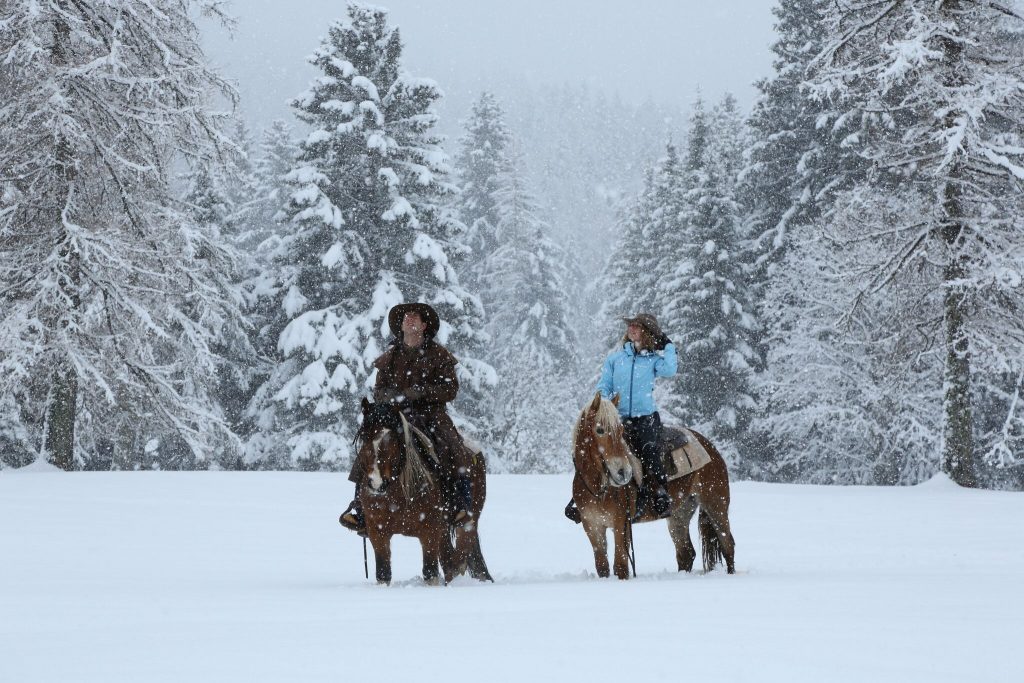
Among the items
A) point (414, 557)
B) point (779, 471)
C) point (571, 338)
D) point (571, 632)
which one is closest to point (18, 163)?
point (414, 557)

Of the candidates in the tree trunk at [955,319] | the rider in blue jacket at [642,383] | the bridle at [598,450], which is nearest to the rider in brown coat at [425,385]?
the bridle at [598,450]

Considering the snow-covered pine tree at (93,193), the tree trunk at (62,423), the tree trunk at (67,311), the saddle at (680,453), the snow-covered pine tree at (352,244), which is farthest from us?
the snow-covered pine tree at (352,244)

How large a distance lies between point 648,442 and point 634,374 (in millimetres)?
644

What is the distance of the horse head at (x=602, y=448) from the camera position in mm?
8258

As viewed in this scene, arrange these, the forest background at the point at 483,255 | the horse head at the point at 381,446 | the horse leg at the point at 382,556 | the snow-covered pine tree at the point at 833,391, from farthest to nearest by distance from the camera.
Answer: the snow-covered pine tree at the point at 833,391 → the forest background at the point at 483,255 → the horse leg at the point at 382,556 → the horse head at the point at 381,446

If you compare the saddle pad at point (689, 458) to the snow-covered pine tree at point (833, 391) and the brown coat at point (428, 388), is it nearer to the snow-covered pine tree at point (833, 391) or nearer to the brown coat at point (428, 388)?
the brown coat at point (428, 388)

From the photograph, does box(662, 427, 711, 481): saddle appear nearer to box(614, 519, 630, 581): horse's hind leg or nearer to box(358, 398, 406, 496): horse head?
box(614, 519, 630, 581): horse's hind leg

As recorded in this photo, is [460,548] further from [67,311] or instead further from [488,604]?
[67,311]

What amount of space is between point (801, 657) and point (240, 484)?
48.1 feet

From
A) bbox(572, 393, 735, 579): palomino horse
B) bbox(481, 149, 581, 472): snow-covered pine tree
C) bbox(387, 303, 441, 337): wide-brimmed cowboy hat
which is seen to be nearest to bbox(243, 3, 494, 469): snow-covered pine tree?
bbox(481, 149, 581, 472): snow-covered pine tree

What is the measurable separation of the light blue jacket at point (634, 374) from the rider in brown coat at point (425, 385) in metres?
1.47

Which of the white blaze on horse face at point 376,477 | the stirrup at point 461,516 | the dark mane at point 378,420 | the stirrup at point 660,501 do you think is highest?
the dark mane at point 378,420

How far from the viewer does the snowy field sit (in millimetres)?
3939

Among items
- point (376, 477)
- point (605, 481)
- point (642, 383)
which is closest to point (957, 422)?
point (642, 383)
